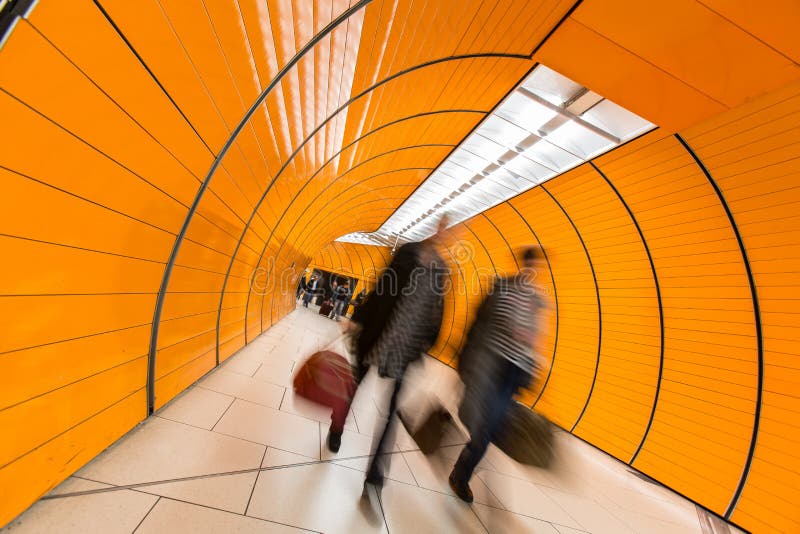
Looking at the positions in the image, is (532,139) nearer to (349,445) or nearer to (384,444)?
(384,444)

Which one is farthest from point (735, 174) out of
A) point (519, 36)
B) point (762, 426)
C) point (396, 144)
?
point (396, 144)

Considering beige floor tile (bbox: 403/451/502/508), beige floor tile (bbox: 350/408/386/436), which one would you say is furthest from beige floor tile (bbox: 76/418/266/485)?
beige floor tile (bbox: 403/451/502/508)

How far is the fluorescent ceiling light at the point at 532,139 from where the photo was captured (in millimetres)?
4603

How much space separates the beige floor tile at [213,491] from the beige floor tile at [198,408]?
859 mm

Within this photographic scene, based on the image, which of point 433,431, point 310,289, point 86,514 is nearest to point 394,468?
point 433,431

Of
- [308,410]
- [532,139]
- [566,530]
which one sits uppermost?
[532,139]

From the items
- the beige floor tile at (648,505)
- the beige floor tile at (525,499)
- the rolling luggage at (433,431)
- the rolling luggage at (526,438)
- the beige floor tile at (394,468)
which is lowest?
the beige floor tile at (648,505)

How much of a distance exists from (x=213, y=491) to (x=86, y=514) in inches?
26.3

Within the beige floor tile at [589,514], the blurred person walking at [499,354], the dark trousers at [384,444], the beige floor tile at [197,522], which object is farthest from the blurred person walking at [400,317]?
the beige floor tile at [589,514]

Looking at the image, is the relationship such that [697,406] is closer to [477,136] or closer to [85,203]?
[477,136]

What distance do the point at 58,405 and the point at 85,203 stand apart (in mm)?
1238

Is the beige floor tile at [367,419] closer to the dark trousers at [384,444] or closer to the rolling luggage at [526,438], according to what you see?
the dark trousers at [384,444]

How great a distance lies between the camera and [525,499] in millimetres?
3730

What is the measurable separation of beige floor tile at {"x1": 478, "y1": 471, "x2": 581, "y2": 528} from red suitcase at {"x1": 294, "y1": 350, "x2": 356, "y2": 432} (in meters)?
2.29
